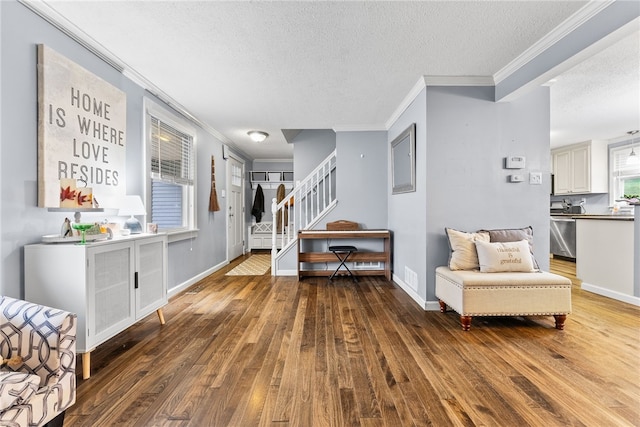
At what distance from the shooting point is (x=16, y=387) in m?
1.17

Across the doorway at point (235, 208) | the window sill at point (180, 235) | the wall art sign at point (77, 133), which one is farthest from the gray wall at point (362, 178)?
the wall art sign at point (77, 133)

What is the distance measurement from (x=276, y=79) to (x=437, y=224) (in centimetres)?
236

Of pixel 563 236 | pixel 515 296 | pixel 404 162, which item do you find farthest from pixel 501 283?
pixel 563 236

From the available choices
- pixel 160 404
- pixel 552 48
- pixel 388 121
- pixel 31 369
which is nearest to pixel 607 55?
pixel 552 48

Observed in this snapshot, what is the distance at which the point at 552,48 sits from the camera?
2.46m

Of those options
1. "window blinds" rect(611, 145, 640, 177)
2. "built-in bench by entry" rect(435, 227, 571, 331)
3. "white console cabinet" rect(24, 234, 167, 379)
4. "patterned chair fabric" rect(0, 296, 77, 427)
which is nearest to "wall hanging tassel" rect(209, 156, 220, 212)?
"white console cabinet" rect(24, 234, 167, 379)

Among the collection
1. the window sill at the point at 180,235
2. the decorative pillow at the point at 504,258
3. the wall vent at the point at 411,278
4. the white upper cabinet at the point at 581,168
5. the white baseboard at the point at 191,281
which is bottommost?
the white baseboard at the point at 191,281

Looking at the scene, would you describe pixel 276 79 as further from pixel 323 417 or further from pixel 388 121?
pixel 323 417

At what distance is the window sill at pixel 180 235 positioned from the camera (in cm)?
374

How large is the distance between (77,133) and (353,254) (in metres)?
3.77

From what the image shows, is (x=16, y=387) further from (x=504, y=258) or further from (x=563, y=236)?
(x=563, y=236)

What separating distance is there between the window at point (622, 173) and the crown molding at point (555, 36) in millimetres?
4958

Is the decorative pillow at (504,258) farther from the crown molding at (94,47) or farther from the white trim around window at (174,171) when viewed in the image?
the crown molding at (94,47)

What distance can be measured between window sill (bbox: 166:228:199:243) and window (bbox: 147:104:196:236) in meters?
0.09
